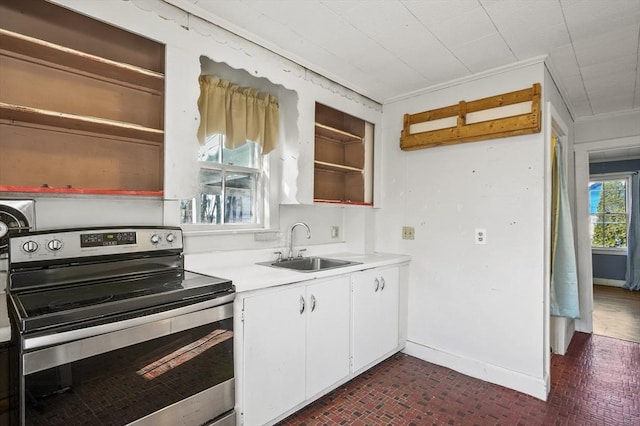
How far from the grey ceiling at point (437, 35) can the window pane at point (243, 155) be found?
2.44ft

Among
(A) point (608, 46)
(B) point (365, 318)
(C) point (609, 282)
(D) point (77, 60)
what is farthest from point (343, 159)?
(C) point (609, 282)

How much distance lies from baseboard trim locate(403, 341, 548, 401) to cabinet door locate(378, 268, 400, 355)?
0.26m

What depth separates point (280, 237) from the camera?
281 centimetres

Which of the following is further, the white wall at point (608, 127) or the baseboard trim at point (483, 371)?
the white wall at point (608, 127)

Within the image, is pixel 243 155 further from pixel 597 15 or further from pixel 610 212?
pixel 610 212

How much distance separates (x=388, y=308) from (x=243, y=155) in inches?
68.3

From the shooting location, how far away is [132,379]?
138 centimetres

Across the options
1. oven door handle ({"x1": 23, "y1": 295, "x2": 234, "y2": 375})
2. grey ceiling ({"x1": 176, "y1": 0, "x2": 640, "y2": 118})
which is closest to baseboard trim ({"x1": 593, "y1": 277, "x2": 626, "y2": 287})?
grey ceiling ({"x1": 176, "y1": 0, "x2": 640, "y2": 118})

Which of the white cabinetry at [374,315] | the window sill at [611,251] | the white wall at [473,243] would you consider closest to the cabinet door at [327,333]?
the white cabinetry at [374,315]

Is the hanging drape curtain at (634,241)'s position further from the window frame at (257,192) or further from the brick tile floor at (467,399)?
the window frame at (257,192)

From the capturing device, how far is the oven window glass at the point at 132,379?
1.18 meters

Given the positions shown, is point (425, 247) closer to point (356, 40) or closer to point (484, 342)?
point (484, 342)

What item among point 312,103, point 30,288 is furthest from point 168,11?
point 30,288

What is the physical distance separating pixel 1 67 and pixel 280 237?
1.89 m
